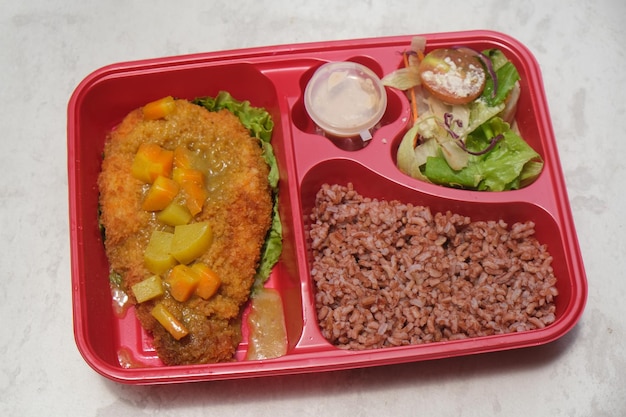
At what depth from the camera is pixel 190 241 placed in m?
2.66

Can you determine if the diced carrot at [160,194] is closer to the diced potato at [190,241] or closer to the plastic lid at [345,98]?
the diced potato at [190,241]

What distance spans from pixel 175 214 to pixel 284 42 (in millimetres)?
1315

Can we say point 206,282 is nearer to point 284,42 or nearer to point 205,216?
point 205,216

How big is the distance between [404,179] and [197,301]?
1.10 metres

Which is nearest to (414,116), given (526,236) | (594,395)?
(526,236)

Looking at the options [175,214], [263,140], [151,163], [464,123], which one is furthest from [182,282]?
[464,123]

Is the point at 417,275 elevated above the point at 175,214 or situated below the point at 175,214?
below

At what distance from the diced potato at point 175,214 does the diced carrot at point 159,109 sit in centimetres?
47

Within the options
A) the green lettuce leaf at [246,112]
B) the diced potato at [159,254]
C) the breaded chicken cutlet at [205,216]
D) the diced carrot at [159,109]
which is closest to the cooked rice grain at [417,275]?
the breaded chicken cutlet at [205,216]

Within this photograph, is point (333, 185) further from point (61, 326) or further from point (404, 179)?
point (61, 326)

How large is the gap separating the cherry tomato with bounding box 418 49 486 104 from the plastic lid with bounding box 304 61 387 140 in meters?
0.23

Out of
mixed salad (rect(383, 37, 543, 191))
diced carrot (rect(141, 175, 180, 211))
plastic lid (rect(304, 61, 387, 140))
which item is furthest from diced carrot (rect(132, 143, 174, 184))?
mixed salad (rect(383, 37, 543, 191))

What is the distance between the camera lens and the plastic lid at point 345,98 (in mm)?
2865

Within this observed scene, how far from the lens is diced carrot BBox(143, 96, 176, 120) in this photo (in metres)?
2.91
